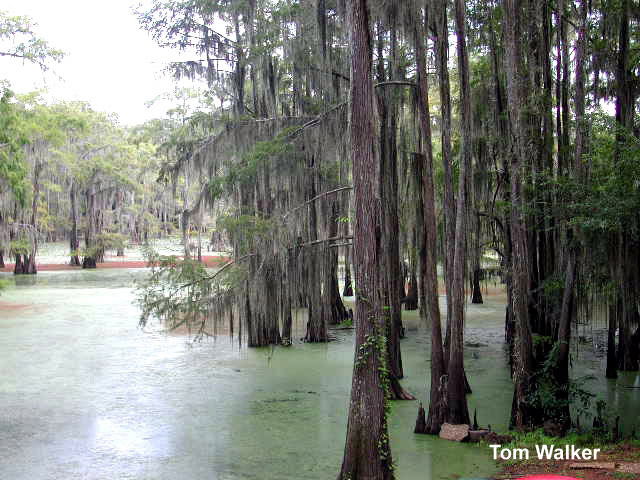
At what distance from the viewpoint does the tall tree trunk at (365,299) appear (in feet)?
20.3

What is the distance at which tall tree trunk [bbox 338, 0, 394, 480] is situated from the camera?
618cm

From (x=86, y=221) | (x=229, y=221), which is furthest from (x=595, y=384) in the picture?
(x=86, y=221)

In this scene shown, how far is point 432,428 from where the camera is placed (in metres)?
8.27

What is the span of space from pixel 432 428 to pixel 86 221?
95.0 feet

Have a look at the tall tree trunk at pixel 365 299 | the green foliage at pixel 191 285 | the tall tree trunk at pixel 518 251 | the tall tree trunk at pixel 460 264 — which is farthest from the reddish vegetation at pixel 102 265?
the tall tree trunk at pixel 365 299

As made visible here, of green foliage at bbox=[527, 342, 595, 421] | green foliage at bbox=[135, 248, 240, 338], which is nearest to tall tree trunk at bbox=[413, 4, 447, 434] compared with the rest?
green foliage at bbox=[527, 342, 595, 421]

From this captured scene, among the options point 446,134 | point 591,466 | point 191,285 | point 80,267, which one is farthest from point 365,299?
point 80,267

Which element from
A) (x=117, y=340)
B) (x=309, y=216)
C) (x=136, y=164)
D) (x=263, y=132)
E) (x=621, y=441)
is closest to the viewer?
(x=621, y=441)

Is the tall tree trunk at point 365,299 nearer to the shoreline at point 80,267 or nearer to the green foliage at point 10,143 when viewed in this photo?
the green foliage at point 10,143

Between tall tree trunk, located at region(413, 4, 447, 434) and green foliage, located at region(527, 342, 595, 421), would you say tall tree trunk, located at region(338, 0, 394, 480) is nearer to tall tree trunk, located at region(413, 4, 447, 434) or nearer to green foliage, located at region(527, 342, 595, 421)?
tall tree trunk, located at region(413, 4, 447, 434)

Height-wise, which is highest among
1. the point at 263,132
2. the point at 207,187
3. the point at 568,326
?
the point at 263,132

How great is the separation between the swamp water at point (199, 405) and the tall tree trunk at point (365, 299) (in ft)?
2.57

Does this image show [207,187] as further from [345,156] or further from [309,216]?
[345,156]

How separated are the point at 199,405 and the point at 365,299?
442 centimetres
